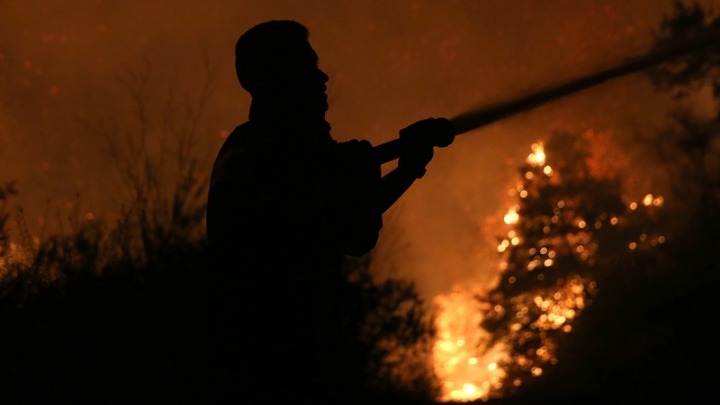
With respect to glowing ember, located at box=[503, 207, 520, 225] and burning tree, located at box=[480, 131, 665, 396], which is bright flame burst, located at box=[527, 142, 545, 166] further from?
glowing ember, located at box=[503, 207, 520, 225]

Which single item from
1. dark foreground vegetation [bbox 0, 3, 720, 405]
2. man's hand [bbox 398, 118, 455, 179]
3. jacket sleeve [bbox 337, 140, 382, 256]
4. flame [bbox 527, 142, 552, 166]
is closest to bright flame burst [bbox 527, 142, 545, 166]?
flame [bbox 527, 142, 552, 166]

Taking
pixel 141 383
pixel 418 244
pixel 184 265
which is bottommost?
pixel 141 383

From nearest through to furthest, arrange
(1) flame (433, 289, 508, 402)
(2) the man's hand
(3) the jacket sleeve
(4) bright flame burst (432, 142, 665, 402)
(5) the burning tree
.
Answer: (3) the jacket sleeve
(2) the man's hand
(1) flame (433, 289, 508, 402)
(4) bright flame burst (432, 142, 665, 402)
(5) the burning tree

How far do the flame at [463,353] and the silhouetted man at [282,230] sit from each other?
939 cm

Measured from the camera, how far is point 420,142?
3188mm

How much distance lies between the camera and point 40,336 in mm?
7055

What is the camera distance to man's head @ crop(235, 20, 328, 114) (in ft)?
9.45

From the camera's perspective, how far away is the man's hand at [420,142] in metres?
3.16

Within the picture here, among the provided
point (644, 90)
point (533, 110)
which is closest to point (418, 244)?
point (644, 90)

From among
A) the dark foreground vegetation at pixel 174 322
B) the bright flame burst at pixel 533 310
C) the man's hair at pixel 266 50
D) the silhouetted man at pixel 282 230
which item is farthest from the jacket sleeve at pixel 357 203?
the bright flame burst at pixel 533 310

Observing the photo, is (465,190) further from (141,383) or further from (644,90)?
(141,383)

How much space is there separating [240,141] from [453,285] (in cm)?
1785

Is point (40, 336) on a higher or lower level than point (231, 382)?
higher

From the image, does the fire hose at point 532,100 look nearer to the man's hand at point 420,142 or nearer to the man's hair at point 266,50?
the man's hand at point 420,142
